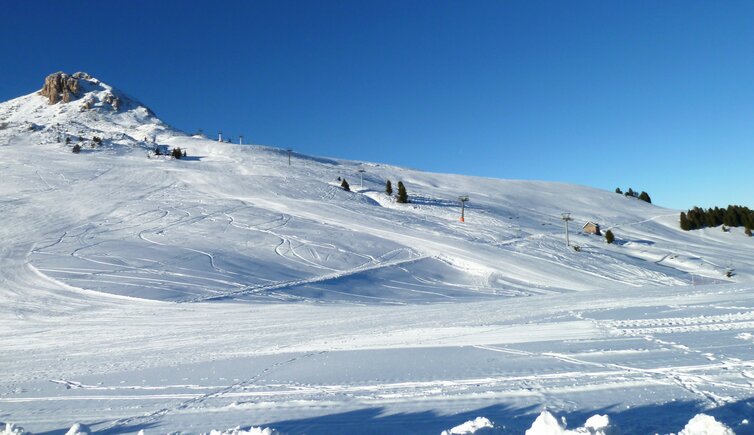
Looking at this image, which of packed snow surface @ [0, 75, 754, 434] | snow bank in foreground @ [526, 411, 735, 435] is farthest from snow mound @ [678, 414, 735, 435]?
packed snow surface @ [0, 75, 754, 434]

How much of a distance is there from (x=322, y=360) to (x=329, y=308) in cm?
759

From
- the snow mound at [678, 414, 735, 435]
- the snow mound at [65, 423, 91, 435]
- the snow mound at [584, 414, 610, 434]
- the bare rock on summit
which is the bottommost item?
the snow mound at [65, 423, 91, 435]

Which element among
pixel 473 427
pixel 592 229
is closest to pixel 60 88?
pixel 592 229

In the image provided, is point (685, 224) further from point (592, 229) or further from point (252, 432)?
point (252, 432)

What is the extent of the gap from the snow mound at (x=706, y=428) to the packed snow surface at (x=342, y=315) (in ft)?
1.78

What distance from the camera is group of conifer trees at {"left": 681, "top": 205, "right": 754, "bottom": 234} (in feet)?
161

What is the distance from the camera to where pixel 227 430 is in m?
4.82

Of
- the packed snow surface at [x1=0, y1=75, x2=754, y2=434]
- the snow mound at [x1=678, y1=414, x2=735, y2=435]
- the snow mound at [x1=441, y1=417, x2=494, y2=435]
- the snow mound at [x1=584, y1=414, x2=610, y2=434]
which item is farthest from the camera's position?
the packed snow surface at [x1=0, y1=75, x2=754, y2=434]

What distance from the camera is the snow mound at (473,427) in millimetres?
4414

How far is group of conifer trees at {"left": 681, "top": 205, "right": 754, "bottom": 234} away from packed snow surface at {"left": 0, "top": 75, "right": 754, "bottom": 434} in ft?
8.52

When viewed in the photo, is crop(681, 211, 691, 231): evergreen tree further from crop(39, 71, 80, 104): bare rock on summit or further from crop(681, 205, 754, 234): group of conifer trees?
crop(39, 71, 80, 104): bare rock on summit

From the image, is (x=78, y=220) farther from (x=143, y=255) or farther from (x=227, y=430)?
(x=227, y=430)

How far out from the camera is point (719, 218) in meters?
50.2

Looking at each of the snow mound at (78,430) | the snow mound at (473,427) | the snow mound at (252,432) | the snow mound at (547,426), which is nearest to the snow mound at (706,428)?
the snow mound at (547,426)
